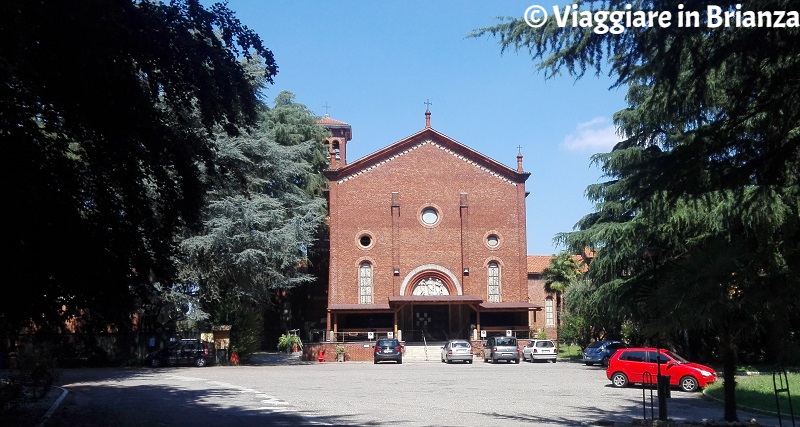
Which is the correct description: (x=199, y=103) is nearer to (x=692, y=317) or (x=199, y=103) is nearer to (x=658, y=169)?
(x=658, y=169)

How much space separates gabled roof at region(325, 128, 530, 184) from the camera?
51.2 metres

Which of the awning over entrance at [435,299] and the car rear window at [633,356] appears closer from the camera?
the car rear window at [633,356]

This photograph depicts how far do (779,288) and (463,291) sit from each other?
131ft

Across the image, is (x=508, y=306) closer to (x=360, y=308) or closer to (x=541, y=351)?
(x=541, y=351)

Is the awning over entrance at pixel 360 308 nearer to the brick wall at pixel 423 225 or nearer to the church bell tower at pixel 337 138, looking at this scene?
the brick wall at pixel 423 225

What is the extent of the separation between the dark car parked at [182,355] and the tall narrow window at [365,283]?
1369cm

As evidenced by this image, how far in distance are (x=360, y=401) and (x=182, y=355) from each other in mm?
21290

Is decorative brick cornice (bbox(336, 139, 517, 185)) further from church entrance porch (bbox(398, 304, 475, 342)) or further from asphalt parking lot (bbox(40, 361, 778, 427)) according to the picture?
asphalt parking lot (bbox(40, 361, 778, 427))

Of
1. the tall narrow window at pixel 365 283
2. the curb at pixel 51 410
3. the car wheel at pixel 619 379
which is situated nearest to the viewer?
the curb at pixel 51 410

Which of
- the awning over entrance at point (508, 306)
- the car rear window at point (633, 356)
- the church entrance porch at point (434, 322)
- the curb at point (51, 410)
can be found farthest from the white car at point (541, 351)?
the curb at point (51, 410)

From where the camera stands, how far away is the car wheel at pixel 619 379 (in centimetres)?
2459

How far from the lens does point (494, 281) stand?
50.7 m

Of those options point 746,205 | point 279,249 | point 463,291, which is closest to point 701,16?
point 746,205

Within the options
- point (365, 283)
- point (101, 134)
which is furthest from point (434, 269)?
point (101, 134)
